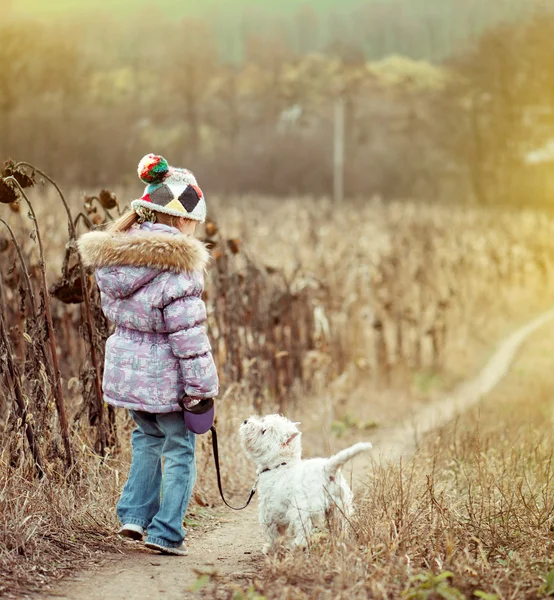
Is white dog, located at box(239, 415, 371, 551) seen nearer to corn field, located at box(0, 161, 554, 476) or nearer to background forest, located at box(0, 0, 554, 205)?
corn field, located at box(0, 161, 554, 476)

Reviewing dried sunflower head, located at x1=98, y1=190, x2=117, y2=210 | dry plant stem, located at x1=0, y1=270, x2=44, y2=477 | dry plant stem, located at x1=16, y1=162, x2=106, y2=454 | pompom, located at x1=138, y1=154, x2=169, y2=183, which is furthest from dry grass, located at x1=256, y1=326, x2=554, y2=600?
dried sunflower head, located at x1=98, y1=190, x2=117, y2=210

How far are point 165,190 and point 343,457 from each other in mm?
1466

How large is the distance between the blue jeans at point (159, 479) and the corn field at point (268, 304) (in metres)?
0.46

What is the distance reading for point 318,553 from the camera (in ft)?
13.5

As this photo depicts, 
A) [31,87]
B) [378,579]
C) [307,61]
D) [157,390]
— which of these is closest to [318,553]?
[378,579]

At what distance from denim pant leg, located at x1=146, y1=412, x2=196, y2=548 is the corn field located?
2.04 feet

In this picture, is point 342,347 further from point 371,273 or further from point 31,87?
point 31,87

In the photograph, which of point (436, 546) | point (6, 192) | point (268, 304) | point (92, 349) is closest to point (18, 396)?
point (92, 349)

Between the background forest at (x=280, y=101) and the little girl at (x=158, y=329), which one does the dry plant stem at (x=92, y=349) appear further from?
the background forest at (x=280, y=101)

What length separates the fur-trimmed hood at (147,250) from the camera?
4.44m

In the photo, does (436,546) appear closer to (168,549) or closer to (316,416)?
(168,549)

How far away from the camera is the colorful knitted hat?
4551mm

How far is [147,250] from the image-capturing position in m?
4.44

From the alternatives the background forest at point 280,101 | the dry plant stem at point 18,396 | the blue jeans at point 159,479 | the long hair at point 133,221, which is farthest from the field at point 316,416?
the background forest at point 280,101
